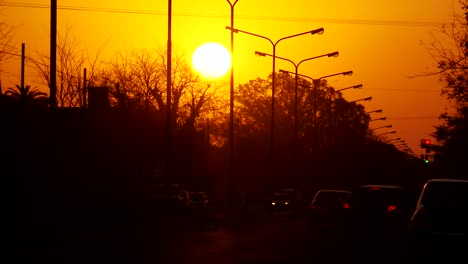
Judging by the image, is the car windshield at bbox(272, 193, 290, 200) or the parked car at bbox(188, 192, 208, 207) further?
the car windshield at bbox(272, 193, 290, 200)

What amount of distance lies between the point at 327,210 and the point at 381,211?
6785 millimetres

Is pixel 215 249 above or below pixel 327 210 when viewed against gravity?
below

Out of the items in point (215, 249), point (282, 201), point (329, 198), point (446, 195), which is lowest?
point (215, 249)

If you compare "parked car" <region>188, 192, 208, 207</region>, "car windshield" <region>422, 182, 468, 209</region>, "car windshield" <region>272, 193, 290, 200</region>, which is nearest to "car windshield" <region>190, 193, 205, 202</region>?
"parked car" <region>188, 192, 208, 207</region>

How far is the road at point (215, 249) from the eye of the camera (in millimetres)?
20031

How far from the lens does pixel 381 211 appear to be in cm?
2683

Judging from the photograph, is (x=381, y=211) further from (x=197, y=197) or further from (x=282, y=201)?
(x=282, y=201)

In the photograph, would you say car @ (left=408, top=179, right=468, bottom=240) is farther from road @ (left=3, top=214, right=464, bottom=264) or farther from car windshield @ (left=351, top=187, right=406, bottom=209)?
car windshield @ (left=351, top=187, right=406, bottom=209)

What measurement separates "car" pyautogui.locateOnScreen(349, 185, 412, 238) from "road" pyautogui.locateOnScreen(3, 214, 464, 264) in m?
0.34

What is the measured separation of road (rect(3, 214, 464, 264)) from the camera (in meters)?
20.0

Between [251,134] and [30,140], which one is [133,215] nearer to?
[30,140]

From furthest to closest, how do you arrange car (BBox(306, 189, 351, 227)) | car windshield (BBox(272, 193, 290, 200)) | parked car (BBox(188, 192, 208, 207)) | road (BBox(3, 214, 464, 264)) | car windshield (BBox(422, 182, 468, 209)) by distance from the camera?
1. car windshield (BBox(272, 193, 290, 200))
2. parked car (BBox(188, 192, 208, 207))
3. car (BBox(306, 189, 351, 227))
4. road (BBox(3, 214, 464, 264))
5. car windshield (BBox(422, 182, 468, 209))

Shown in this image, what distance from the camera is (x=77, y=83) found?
2235 inches

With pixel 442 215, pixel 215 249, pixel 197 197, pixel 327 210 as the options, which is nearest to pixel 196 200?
pixel 197 197
